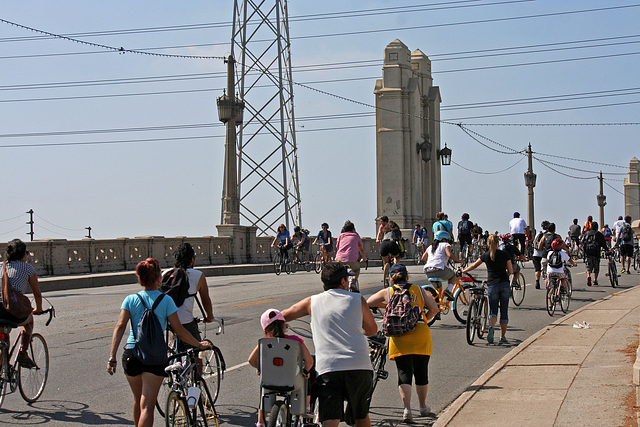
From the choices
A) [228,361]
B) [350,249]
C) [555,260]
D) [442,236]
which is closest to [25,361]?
[228,361]

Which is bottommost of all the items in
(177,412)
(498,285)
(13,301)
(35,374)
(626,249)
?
(35,374)

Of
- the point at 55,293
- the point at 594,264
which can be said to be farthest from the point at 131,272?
the point at 594,264

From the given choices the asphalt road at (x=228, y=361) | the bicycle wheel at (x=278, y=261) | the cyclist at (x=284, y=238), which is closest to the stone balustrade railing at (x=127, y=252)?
the bicycle wheel at (x=278, y=261)

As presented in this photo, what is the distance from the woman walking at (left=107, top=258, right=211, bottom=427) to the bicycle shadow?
1653 millimetres

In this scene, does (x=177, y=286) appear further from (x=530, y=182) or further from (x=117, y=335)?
(x=530, y=182)

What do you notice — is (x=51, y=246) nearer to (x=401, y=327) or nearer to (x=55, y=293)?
(x=55, y=293)

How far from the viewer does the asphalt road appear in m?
9.09

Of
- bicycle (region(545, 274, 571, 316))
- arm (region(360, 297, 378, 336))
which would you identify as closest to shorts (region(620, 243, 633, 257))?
bicycle (region(545, 274, 571, 316))

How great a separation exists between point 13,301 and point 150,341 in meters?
2.98

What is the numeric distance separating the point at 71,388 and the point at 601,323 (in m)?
9.71

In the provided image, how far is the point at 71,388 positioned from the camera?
408 inches

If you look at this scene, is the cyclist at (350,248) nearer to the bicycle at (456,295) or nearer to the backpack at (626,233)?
the bicycle at (456,295)

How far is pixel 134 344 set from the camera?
7074 millimetres

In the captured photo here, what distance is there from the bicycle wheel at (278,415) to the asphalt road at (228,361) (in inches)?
92.7
